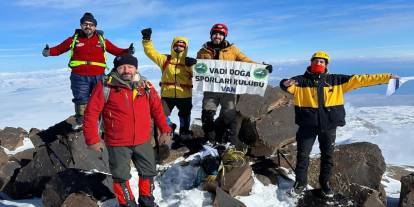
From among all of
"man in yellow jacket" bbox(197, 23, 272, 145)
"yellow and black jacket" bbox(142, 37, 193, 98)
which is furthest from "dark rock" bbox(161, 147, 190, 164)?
Result: "yellow and black jacket" bbox(142, 37, 193, 98)

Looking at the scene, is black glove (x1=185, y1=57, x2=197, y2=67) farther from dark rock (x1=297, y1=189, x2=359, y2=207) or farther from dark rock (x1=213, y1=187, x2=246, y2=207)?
dark rock (x1=297, y1=189, x2=359, y2=207)

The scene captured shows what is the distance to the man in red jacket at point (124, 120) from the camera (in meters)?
6.37

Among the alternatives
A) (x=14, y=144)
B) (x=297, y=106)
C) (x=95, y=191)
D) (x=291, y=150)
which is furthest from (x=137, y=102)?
(x=14, y=144)

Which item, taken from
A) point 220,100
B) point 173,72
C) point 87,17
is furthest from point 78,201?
point 87,17

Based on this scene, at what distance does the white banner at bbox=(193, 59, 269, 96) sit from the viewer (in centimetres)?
1008

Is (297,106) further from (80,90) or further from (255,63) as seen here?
(80,90)

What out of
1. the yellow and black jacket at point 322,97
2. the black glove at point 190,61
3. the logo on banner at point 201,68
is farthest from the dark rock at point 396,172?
the black glove at point 190,61

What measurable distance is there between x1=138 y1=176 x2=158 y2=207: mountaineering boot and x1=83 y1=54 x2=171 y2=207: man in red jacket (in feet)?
0.11

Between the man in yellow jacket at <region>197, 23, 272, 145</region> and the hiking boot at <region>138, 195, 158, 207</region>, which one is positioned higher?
the man in yellow jacket at <region>197, 23, 272, 145</region>

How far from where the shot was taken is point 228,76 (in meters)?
10.1

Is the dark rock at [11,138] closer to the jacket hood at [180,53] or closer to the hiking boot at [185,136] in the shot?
the hiking boot at [185,136]

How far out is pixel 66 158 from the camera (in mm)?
9633

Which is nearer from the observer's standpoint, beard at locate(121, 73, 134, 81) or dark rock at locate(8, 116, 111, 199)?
beard at locate(121, 73, 134, 81)

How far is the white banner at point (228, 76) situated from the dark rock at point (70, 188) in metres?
3.63
